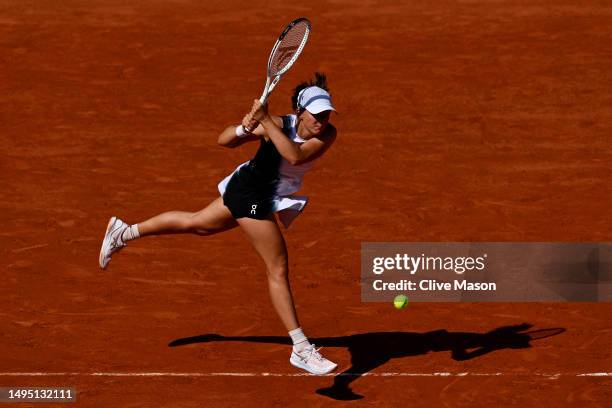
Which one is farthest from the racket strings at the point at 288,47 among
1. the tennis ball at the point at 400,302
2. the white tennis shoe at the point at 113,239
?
the tennis ball at the point at 400,302

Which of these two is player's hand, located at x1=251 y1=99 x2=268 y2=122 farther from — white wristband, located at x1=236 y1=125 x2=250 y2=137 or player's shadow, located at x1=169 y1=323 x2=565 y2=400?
player's shadow, located at x1=169 y1=323 x2=565 y2=400

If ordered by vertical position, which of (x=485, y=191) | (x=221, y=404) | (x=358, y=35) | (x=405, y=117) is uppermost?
(x=358, y=35)

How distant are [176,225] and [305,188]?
4341 millimetres

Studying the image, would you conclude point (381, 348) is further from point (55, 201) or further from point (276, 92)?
point (276, 92)

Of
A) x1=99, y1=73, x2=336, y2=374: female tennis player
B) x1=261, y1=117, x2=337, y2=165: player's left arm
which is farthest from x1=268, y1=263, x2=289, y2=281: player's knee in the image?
x1=261, y1=117, x2=337, y2=165: player's left arm

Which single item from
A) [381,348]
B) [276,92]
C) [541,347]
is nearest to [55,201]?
[276,92]

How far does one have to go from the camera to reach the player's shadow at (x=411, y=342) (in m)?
10.8

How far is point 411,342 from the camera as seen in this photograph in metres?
11.2

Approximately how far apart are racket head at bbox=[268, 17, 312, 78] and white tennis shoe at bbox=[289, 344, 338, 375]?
203 centimetres

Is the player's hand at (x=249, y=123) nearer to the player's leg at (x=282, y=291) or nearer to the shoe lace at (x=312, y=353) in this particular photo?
the player's leg at (x=282, y=291)

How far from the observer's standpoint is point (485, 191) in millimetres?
14664

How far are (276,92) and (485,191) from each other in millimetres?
3487

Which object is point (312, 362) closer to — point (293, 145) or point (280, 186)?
point (280, 186)

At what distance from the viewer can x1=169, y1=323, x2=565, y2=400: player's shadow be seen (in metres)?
10.8
